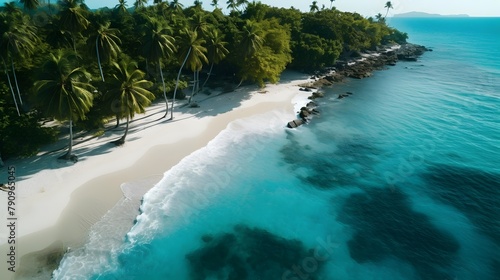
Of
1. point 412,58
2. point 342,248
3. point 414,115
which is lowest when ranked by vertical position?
point 342,248

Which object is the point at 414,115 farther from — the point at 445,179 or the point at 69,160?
the point at 69,160

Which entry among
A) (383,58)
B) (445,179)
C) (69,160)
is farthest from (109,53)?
(383,58)

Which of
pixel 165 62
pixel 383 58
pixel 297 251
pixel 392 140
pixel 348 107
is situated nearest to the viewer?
pixel 297 251

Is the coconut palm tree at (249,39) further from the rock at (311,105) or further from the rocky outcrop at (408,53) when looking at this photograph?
the rocky outcrop at (408,53)

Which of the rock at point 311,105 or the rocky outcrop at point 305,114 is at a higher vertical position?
the rock at point 311,105

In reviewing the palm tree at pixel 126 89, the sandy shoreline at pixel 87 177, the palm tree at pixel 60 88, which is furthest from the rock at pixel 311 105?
the palm tree at pixel 60 88

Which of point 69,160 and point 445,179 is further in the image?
point 445,179
